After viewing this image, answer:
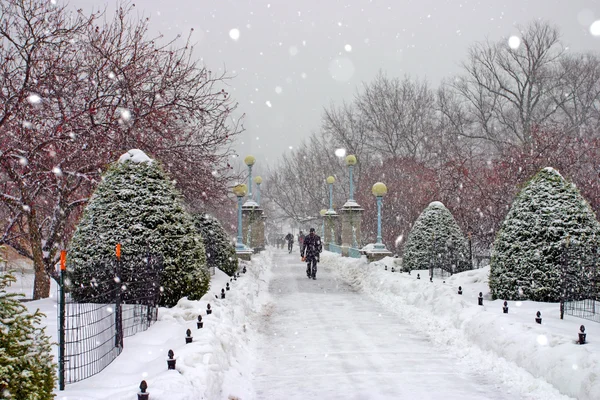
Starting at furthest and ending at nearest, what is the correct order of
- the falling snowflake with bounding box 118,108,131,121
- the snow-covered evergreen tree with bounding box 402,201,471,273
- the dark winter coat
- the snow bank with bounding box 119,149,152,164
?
1. the dark winter coat
2. the snow-covered evergreen tree with bounding box 402,201,471,273
3. the falling snowflake with bounding box 118,108,131,121
4. the snow bank with bounding box 119,149,152,164

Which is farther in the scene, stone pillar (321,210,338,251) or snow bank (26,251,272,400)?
stone pillar (321,210,338,251)

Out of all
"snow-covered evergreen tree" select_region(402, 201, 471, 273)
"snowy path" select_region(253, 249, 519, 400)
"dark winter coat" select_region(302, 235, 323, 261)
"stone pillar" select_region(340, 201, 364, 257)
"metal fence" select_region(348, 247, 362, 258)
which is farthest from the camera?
"stone pillar" select_region(340, 201, 364, 257)

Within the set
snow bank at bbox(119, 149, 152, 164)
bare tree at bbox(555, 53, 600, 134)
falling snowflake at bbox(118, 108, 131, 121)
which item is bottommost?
snow bank at bbox(119, 149, 152, 164)

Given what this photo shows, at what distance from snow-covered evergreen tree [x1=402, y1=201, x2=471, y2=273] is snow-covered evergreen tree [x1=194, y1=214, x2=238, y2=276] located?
5956 millimetres

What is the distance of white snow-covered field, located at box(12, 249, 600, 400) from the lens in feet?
18.5

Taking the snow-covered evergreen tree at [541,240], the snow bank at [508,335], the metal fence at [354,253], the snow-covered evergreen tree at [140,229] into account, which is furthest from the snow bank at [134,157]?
the metal fence at [354,253]

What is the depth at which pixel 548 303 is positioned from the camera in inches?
381

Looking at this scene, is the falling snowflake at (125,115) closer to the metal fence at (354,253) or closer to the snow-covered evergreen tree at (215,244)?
the snow-covered evergreen tree at (215,244)

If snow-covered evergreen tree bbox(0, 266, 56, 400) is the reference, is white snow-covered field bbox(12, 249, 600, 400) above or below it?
below

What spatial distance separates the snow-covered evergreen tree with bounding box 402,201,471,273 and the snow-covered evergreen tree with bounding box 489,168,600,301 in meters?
4.82

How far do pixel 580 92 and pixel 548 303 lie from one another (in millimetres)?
34893

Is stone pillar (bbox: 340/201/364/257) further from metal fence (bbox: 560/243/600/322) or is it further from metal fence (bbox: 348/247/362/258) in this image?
→ metal fence (bbox: 560/243/600/322)

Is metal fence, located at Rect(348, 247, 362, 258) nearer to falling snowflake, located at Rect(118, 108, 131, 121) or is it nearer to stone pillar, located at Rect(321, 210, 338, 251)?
stone pillar, located at Rect(321, 210, 338, 251)

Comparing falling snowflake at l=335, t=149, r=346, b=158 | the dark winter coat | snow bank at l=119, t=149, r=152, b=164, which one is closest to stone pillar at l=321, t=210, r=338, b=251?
falling snowflake at l=335, t=149, r=346, b=158
